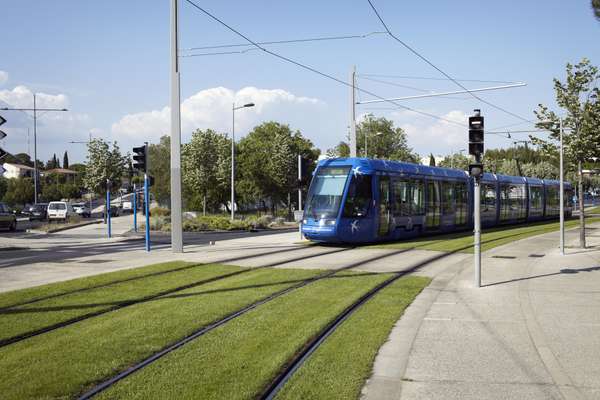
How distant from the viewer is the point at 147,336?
749 centimetres

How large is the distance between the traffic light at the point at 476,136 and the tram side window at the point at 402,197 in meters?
9.94

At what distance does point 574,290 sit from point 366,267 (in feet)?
16.6

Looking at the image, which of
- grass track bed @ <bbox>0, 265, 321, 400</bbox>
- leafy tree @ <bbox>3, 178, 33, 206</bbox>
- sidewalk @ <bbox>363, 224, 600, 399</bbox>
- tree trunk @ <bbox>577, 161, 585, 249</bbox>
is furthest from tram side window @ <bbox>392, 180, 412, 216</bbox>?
leafy tree @ <bbox>3, 178, 33, 206</bbox>

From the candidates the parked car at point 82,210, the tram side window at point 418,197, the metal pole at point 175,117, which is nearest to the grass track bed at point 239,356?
the metal pole at point 175,117

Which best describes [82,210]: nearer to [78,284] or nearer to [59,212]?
[59,212]

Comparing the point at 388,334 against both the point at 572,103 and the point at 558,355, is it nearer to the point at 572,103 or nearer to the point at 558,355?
the point at 558,355

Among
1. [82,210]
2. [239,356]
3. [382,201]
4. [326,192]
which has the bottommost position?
[239,356]

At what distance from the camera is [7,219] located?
1357 inches

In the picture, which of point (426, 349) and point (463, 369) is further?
point (426, 349)

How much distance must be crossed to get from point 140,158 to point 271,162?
36750mm

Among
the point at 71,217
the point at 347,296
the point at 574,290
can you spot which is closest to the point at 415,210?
the point at 574,290

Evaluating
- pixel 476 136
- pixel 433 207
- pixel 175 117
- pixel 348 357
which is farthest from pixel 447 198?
pixel 348 357

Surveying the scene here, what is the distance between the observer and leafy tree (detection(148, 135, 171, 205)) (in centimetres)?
6406

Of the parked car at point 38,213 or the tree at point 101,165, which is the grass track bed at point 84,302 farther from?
the parked car at point 38,213
